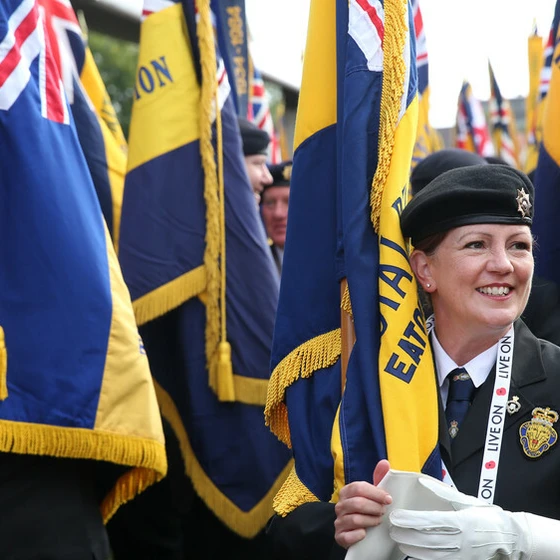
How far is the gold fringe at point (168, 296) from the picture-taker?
3.92 meters

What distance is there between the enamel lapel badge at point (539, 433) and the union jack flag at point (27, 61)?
5.46 feet

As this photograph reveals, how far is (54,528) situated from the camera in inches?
104

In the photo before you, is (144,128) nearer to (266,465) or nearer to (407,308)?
(266,465)

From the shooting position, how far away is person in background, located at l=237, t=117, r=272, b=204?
15.8 ft

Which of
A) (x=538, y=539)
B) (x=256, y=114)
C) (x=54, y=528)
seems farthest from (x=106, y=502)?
(x=256, y=114)

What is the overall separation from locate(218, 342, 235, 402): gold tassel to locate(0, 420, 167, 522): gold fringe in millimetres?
1041

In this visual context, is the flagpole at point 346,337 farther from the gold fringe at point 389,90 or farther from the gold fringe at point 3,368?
the gold fringe at point 3,368

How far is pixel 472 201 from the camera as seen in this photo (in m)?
2.39

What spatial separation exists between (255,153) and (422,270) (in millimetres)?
2477

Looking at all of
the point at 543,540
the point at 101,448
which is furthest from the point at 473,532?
the point at 101,448

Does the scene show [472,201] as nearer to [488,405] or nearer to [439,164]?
[488,405]

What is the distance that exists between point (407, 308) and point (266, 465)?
172cm

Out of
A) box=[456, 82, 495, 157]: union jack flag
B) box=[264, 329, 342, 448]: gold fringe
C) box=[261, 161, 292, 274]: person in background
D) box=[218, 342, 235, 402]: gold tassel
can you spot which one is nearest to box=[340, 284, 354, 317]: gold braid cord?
box=[264, 329, 342, 448]: gold fringe

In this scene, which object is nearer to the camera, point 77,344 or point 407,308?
point 407,308
